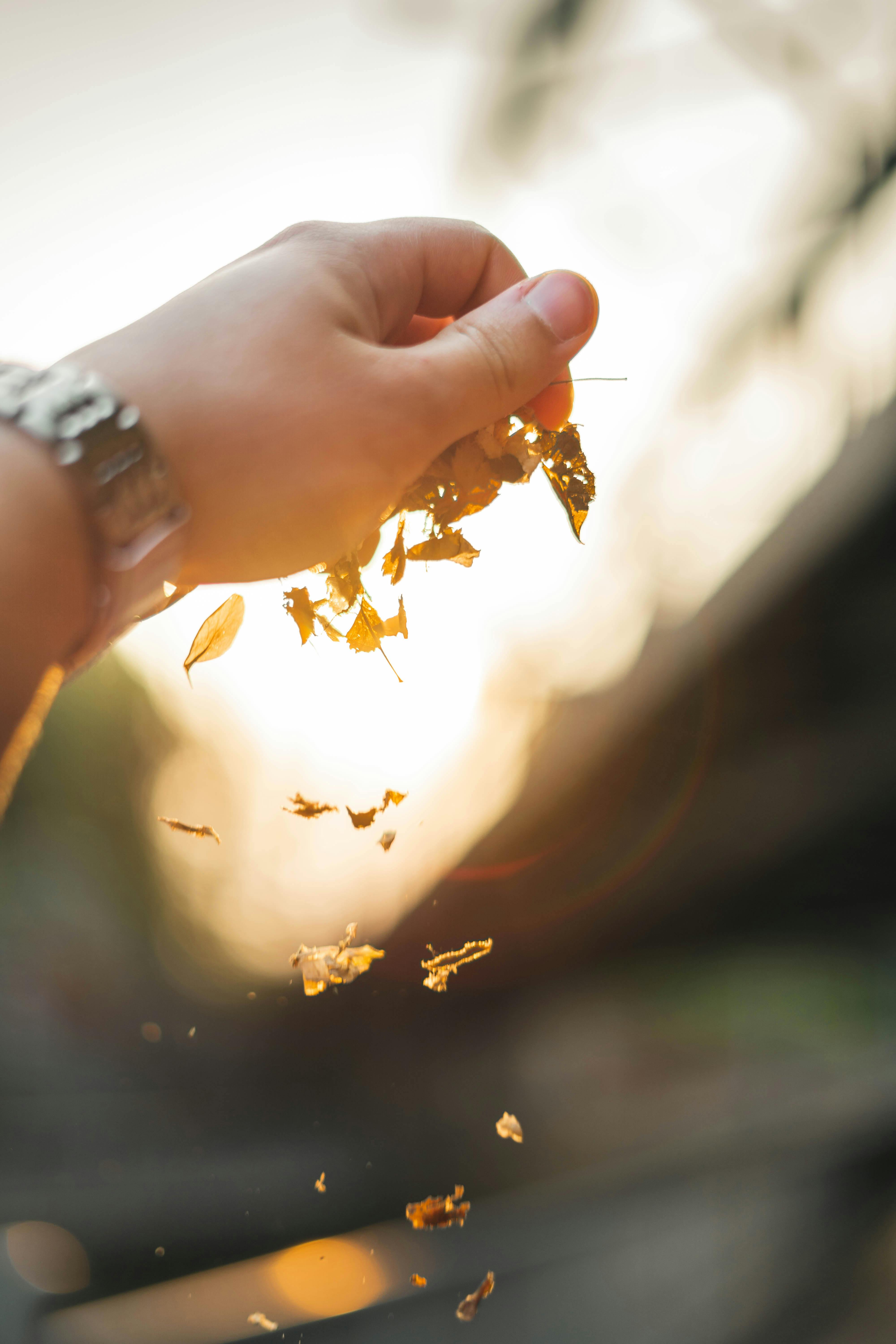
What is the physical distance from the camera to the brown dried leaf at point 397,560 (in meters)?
0.80

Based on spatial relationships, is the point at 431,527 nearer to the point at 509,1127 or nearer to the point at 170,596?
the point at 170,596

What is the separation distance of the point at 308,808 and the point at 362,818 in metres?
0.07

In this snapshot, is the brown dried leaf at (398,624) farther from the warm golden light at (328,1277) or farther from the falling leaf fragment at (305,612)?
the warm golden light at (328,1277)

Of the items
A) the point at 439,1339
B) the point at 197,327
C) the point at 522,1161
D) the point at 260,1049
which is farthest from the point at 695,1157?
the point at 197,327

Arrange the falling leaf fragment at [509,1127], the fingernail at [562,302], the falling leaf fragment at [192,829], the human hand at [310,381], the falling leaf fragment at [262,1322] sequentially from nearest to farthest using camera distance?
1. the human hand at [310,381]
2. the fingernail at [562,302]
3. the falling leaf fragment at [192,829]
4. the falling leaf fragment at [509,1127]
5. the falling leaf fragment at [262,1322]

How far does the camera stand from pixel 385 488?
0.73 m

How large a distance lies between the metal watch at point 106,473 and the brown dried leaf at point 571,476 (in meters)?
0.43

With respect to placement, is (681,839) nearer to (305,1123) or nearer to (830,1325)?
(830,1325)

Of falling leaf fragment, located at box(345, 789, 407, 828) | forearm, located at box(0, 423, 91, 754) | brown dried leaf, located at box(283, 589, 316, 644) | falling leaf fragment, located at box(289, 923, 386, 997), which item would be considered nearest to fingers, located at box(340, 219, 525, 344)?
brown dried leaf, located at box(283, 589, 316, 644)

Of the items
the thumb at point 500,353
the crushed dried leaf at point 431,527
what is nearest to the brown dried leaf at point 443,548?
the crushed dried leaf at point 431,527

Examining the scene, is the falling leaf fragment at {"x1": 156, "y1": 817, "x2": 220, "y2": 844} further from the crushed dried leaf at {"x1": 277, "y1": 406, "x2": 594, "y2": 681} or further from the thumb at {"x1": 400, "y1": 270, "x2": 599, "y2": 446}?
the thumb at {"x1": 400, "y1": 270, "x2": 599, "y2": 446}

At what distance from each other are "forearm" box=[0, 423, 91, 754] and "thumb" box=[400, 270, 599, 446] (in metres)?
0.35

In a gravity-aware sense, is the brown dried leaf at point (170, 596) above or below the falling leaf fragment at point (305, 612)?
above

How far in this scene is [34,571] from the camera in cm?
54
